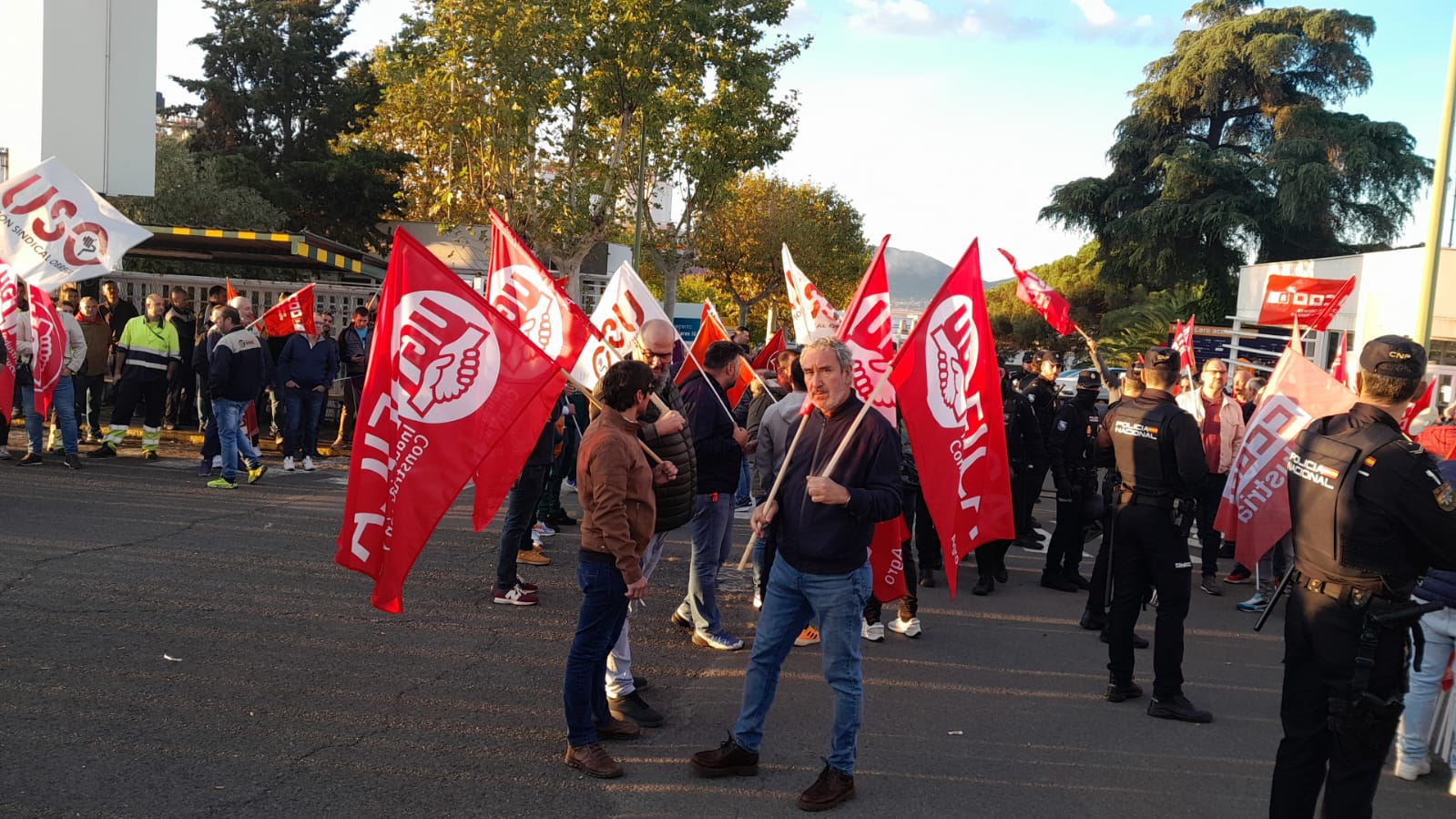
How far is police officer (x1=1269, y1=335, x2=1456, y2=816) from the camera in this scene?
383 cm

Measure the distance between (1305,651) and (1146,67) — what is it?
44.5 m

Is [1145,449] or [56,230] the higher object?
[56,230]

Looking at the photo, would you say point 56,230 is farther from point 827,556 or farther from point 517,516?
point 827,556

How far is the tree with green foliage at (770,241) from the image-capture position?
48.8 metres

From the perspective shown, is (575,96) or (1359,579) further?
(575,96)

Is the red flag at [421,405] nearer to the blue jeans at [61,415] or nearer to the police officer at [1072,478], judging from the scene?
the police officer at [1072,478]

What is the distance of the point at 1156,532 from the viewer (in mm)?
5949

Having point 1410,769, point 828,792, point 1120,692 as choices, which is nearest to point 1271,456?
point 1120,692

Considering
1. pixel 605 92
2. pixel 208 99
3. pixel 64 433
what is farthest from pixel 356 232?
pixel 64 433

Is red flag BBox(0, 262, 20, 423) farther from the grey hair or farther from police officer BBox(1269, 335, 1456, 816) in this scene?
police officer BBox(1269, 335, 1456, 816)

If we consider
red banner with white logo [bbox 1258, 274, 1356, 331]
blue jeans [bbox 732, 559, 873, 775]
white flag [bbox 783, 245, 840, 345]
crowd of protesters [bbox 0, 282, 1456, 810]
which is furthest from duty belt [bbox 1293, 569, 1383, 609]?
red banner with white logo [bbox 1258, 274, 1356, 331]

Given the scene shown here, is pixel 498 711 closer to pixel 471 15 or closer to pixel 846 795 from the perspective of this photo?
pixel 846 795

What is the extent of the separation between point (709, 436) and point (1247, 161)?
38658 millimetres

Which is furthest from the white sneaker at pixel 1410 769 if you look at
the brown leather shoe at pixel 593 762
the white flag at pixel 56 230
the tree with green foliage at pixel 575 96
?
the tree with green foliage at pixel 575 96
